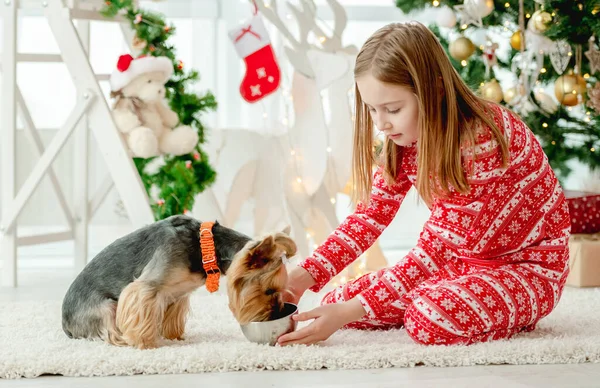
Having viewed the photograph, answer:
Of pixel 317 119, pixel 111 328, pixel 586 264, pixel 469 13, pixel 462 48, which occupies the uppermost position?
pixel 469 13

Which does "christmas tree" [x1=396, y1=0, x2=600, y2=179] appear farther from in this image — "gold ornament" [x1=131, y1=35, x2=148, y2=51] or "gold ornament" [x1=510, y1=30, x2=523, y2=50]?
"gold ornament" [x1=131, y1=35, x2=148, y2=51]

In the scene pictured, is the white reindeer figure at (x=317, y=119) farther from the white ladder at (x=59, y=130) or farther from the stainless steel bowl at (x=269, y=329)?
the stainless steel bowl at (x=269, y=329)

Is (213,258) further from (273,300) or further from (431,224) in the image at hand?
(431,224)

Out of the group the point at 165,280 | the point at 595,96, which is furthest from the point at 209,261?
the point at 595,96

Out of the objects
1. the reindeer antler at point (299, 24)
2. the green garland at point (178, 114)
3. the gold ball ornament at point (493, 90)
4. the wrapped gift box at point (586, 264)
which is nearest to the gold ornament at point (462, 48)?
the gold ball ornament at point (493, 90)

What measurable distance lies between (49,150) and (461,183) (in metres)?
1.49

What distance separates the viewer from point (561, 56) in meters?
2.96

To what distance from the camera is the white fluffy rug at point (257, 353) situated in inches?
60.7

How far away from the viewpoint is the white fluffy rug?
154 cm

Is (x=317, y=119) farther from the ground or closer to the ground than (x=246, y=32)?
closer to the ground

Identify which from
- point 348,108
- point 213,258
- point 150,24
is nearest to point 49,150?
point 150,24

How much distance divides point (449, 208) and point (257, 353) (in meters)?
0.51

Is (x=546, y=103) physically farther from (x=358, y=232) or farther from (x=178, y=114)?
(x=358, y=232)

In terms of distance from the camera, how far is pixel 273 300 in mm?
1685
